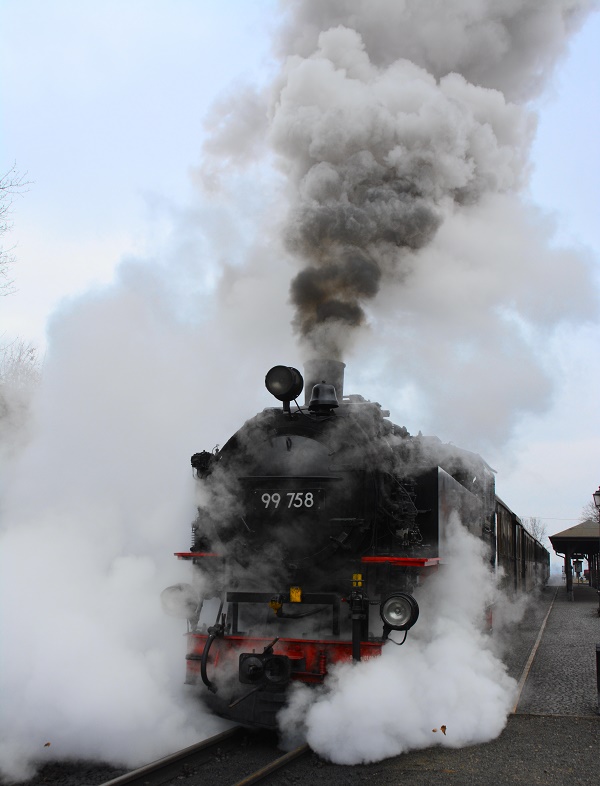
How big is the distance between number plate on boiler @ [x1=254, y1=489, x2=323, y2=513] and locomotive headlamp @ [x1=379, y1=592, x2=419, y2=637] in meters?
0.89

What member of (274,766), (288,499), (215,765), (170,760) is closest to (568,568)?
(288,499)

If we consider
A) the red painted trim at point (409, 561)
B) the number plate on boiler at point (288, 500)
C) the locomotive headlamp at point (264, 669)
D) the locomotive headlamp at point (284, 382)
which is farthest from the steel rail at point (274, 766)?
the locomotive headlamp at point (284, 382)

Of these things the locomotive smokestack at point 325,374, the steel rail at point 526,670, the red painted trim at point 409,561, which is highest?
the locomotive smokestack at point 325,374

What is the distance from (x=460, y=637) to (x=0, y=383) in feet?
38.6

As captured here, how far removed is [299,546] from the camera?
17.3 ft

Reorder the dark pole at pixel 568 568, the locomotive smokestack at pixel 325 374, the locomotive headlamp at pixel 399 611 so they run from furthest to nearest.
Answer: the dark pole at pixel 568 568, the locomotive smokestack at pixel 325 374, the locomotive headlamp at pixel 399 611

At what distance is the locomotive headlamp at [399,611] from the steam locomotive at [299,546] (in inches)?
0.7

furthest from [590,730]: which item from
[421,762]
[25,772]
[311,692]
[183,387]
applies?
[183,387]

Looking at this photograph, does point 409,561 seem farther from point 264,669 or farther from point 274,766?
point 274,766

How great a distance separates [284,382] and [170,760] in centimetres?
260

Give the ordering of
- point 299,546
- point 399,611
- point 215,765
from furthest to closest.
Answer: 1. point 299,546
2. point 399,611
3. point 215,765

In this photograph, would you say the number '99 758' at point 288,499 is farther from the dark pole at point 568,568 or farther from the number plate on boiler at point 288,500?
the dark pole at point 568,568

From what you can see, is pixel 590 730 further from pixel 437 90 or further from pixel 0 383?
pixel 0 383

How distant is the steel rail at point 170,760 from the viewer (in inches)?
150
